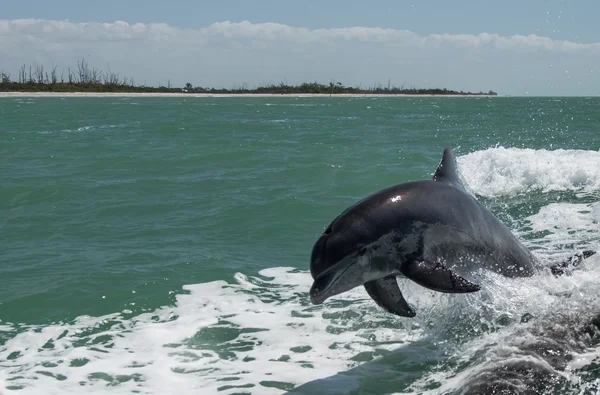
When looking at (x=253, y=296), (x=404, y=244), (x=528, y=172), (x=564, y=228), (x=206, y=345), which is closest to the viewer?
(x=404, y=244)

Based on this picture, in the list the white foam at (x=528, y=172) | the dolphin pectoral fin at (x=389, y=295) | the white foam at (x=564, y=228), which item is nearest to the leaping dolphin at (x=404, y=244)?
the dolphin pectoral fin at (x=389, y=295)

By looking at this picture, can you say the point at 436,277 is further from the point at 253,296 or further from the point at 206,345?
the point at 253,296

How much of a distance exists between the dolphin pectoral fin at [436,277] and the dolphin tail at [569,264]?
2.23 metres

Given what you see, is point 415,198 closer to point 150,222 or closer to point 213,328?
point 213,328

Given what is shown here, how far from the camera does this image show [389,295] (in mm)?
5836

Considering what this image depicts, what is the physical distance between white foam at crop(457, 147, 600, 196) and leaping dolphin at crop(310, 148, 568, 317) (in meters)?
11.2

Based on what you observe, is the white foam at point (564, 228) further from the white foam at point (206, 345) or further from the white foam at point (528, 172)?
the white foam at point (206, 345)

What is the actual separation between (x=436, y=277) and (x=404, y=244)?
366 mm

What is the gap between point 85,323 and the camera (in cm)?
808

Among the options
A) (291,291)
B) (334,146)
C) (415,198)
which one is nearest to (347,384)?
(415,198)

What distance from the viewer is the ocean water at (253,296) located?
6.04 meters

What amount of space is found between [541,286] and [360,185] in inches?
442

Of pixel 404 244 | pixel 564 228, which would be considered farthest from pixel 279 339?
pixel 564 228

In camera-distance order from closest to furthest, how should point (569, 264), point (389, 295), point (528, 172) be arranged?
point (389, 295)
point (569, 264)
point (528, 172)
